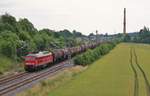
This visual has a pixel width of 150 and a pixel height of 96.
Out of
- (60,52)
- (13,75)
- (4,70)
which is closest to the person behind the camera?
(13,75)

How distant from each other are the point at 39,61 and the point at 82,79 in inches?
681

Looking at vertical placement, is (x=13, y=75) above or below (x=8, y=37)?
below

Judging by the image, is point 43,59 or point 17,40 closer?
point 43,59

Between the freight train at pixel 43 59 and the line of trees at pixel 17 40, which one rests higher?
the line of trees at pixel 17 40

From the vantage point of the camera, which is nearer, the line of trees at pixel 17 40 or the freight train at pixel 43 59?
the freight train at pixel 43 59

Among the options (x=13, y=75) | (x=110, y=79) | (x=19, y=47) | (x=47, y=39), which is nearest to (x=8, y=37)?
(x=19, y=47)

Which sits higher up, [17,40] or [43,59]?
[17,40]

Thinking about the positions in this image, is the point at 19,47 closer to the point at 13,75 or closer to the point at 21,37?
the point at 21,37

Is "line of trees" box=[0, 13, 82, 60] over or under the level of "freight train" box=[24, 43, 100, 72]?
over

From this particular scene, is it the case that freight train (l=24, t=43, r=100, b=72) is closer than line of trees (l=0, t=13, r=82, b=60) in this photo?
Yes

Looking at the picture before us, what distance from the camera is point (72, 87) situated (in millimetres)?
38688

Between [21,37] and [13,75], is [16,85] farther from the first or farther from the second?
[21,37]

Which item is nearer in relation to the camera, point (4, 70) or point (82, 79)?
point (82, 79)

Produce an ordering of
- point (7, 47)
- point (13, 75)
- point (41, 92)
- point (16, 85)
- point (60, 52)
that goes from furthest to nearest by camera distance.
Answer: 1. point (60, 52)
2. point (7, 47)
3. point (13, 75)
4. point (16, 85)
5. point (41, 92)
